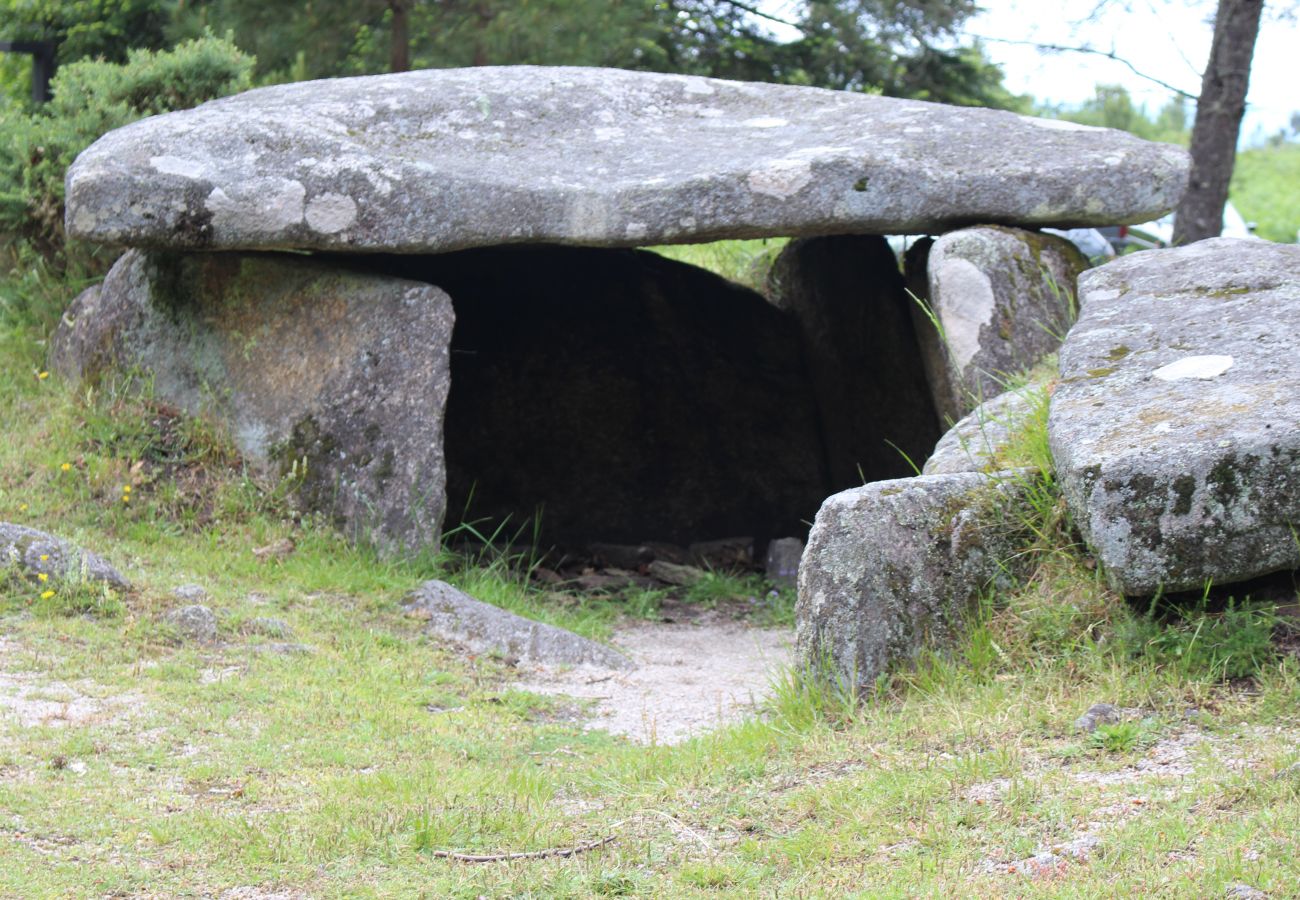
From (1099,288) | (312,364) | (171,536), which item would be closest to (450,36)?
(312,364)

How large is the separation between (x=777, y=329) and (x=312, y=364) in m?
3.76

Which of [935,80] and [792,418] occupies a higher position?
[935,80]

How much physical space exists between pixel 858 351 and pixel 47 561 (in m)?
5.19

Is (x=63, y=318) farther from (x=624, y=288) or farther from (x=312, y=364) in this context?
(x=624, y=288)

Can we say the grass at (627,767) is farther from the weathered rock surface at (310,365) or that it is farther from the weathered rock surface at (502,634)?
the weathered rock surface at (310,365)

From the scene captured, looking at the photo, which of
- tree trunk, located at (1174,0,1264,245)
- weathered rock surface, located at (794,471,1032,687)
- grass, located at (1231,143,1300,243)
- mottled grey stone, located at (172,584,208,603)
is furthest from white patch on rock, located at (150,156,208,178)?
grass, located at (1231,143,1300,243)

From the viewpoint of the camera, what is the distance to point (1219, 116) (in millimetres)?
9195

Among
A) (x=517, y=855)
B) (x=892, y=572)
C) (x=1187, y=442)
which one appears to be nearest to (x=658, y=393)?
(x=892, y=572)

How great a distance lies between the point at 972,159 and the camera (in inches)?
291

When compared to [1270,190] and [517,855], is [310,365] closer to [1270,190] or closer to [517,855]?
[517,855]

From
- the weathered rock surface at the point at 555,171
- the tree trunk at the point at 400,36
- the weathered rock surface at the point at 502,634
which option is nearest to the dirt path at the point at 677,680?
the weathered rock surface at the point at 502,634

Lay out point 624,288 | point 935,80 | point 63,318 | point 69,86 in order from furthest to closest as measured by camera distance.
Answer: point 935,80 < point 624,288 < point 69,86 < point 63,318

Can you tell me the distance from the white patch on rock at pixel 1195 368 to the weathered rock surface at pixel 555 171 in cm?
259

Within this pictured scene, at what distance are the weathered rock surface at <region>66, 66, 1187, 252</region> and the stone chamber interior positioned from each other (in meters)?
1.57
